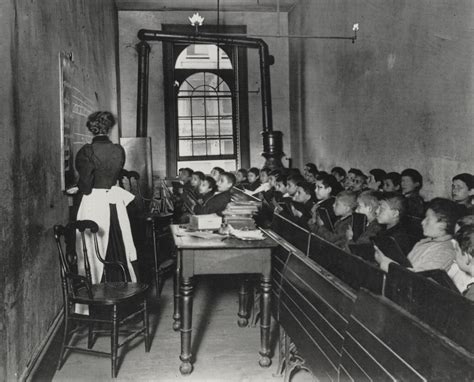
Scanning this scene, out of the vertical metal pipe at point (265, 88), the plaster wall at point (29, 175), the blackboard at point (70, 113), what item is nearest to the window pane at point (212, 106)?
the vertical metal pipe at point (265, 88)

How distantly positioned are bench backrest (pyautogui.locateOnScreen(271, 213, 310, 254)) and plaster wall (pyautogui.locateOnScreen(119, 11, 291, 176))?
7186 millimetres

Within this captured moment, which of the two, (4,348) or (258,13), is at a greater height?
(258,13)

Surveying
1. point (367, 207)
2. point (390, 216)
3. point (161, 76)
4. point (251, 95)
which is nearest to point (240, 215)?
point (367, 207)

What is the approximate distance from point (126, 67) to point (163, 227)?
230 inches

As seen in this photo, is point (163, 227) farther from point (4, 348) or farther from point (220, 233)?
point (4, 348)

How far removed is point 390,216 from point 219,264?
116 cm

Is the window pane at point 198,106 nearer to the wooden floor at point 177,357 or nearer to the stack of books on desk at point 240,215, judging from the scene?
the wooden floor at point 177,357

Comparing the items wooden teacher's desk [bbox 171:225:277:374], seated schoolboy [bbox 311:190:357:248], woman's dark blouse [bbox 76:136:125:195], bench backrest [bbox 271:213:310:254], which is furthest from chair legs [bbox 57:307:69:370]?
seated schoolboy [bbox 311:190:357:248]

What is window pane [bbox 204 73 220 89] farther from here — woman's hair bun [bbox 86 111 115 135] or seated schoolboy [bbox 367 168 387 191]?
woman's hair bun [bbox 86 111 115 135]

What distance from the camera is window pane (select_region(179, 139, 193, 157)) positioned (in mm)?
11352

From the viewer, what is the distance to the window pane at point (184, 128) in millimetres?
11328

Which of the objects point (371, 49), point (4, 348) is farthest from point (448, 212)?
point (371, 49)

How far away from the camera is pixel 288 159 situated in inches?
435

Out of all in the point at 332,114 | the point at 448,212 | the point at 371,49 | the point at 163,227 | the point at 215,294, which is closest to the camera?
the point at 448,212
